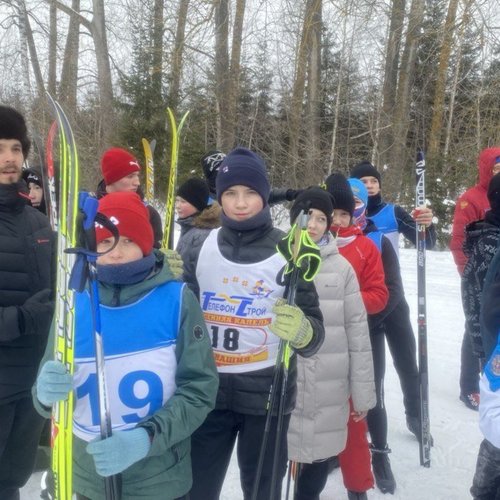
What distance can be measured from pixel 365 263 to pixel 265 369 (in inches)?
41.7

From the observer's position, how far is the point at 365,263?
2994 millimetres

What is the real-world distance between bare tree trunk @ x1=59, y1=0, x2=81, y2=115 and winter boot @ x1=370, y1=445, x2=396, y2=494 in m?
16.8

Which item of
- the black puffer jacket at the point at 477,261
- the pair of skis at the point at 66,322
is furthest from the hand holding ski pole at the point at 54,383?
the black puffer jacket at the point at 477,261

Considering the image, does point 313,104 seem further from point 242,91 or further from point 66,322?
point 66,322

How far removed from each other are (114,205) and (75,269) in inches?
17.1

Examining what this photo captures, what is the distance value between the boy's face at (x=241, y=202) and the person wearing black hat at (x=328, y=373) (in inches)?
13.9

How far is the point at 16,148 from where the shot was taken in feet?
8.33

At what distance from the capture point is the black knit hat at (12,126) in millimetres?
2488

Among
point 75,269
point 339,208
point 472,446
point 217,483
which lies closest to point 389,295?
point 339,208

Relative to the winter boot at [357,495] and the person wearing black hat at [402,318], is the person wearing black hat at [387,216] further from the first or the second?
the winter boot at [357,495]

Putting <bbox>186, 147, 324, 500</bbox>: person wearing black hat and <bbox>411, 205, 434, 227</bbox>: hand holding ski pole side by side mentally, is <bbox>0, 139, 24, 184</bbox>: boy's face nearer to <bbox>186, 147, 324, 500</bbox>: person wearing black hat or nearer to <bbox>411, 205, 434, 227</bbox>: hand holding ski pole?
<bbox>186, 147, 324, 500</bbox>: person wearing black hat

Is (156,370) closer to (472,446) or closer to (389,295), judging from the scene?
(389,295)

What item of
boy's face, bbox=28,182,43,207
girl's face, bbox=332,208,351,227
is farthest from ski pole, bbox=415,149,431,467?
boy's face, bbox=28,182,43,207

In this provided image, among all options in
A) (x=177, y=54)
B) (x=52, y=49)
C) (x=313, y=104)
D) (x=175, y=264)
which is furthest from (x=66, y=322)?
(x=52, y=49)
